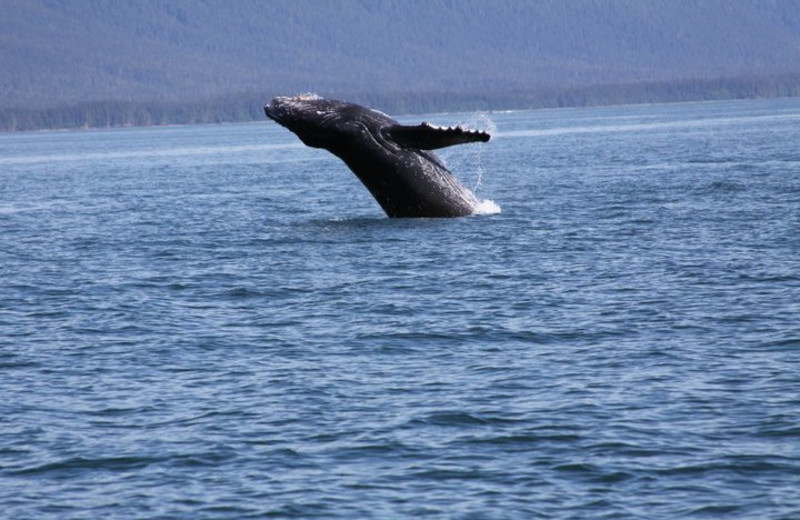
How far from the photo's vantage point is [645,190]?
121 ft

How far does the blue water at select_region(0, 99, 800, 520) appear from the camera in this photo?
37.1 ft

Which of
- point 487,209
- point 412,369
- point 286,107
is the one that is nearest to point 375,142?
point 286,107

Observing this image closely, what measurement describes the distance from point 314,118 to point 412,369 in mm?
9551

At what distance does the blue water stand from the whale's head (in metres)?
1.96

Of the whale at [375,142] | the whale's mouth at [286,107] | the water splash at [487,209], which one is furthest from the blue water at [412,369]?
the whale's mouth at [286,107]

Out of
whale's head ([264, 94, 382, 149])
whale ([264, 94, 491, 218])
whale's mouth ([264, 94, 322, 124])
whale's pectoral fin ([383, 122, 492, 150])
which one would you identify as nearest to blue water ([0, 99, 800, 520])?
whale ([264, 94, 491, 218])

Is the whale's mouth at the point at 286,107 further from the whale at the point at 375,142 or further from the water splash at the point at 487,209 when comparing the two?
the water splash at the point at 487,209

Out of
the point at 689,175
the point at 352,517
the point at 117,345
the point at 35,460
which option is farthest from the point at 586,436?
the point at 689,175

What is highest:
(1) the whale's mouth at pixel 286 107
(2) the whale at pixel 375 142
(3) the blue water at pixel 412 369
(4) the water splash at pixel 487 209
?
(1) the whale's mouth at pixel 286 107

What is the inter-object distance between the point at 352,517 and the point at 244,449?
1.96 metres

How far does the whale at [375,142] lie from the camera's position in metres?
23.5

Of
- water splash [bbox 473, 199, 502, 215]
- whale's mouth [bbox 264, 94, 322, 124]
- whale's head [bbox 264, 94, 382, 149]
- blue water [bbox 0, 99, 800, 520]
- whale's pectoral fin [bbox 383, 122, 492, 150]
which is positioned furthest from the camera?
water splash [bbox 473, 199, 502, 215]

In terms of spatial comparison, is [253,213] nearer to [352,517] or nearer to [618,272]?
[618,272]

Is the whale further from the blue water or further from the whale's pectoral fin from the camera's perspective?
the blue water
